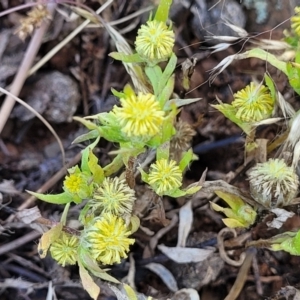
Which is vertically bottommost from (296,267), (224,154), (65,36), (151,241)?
(296,267)

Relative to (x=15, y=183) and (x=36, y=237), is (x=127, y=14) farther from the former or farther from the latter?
(x=36, y=237)

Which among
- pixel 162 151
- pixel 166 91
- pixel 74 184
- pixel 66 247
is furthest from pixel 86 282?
pixel 166 91

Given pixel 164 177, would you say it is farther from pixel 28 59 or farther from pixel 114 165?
pixel 28 59

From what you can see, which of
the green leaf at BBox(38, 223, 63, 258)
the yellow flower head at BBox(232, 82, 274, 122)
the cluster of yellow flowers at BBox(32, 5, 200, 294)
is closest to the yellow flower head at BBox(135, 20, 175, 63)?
the cluster of yellow flowers at BBox(32, 5, 200, 294)

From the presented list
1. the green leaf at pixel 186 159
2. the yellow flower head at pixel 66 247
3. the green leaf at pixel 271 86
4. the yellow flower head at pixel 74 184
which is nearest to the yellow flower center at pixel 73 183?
the yellow flower head at pixel 74 184

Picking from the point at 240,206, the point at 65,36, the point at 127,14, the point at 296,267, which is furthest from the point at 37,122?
the point at 296,267

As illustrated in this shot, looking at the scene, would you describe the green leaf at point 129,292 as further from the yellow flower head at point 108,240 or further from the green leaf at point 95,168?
the green leaf at point 95,168
